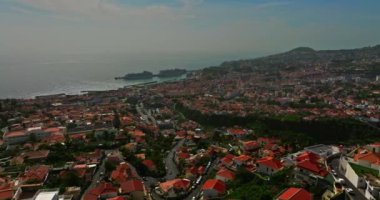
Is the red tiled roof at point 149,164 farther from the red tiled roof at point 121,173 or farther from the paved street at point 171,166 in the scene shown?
the red tiled roof at point 121,173

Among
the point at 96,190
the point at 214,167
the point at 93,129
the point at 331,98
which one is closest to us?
the point at 96,190

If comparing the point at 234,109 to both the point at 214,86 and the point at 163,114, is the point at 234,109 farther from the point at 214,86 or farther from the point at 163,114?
the point at 214,86

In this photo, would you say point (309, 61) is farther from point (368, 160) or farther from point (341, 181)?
point (341, 181)

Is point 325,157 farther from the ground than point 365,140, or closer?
farther from the ground

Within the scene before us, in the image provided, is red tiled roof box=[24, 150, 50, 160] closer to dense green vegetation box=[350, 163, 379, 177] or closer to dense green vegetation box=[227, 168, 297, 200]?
dense green vegetation box=[227, 168, 297, 200]

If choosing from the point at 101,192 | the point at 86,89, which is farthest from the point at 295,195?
the point at 86,89

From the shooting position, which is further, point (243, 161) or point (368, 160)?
point (243, 161)

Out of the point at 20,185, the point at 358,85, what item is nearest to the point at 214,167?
the point at 20,185
